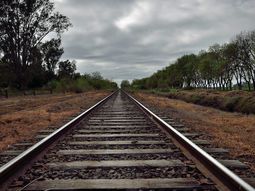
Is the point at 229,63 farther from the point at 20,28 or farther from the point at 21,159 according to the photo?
the point at 21,159

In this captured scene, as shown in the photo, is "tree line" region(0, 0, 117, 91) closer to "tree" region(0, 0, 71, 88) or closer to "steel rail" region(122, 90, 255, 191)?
"tree" region(0, 0, 71, 88)

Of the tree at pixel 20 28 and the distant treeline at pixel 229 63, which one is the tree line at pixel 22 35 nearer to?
the tree at pixel 20 28

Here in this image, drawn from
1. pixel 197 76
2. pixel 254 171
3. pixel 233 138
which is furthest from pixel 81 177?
pixel 197 76

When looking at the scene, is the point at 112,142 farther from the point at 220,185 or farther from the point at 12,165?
the point at 220,185

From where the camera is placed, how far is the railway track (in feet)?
13.9

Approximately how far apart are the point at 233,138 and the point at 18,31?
40136mm

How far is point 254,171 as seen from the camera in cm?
490

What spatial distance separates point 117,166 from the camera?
5.18 metres

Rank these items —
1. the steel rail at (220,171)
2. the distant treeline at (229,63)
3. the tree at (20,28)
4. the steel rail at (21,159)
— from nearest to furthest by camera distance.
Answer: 1. the steel rail at (220,171)
2. the steel rail at (21,159)
3. the tree at (20,28)
4. the distant treeline at (229,63)

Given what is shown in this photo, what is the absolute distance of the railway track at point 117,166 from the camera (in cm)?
422

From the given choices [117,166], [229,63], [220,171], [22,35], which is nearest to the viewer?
[220,171]

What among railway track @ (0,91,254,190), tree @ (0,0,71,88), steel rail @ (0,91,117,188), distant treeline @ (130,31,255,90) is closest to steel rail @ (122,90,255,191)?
railway track @ (0,91,254,190)

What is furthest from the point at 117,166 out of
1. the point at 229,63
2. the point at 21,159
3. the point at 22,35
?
the point at 229,63

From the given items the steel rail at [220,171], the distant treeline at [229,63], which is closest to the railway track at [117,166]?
the steel rail at [220,171]
